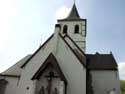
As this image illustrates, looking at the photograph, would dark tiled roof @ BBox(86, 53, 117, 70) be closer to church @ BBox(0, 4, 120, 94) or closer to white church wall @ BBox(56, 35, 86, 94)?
church @ BBox(0, 4, 120, 94)

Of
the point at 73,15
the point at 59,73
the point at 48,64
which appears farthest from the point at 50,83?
the point at 73,15

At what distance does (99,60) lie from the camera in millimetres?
22656

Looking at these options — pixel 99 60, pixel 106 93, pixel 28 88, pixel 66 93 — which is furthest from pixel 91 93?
pixel 28 88

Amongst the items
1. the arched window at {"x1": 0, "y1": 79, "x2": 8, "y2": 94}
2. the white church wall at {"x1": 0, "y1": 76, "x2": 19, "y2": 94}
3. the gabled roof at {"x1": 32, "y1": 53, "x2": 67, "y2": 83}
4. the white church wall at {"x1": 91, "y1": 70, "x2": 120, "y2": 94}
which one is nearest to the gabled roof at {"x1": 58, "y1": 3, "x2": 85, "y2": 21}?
the white church wall at {"x1": 91, "y1": 70, "x2": 120, "y2": 94}

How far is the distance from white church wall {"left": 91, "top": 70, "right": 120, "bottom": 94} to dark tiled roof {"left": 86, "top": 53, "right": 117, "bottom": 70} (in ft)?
2.03

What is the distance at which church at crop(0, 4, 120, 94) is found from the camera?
1773cm

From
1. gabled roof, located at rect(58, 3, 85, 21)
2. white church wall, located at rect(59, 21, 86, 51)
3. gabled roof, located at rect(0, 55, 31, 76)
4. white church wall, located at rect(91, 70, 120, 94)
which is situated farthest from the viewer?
gabled roof, located at rect(58, 3, 85, 21)

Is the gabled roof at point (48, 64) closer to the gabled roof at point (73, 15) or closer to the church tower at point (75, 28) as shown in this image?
the church tower at point (75, 28)

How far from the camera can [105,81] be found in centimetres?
2027

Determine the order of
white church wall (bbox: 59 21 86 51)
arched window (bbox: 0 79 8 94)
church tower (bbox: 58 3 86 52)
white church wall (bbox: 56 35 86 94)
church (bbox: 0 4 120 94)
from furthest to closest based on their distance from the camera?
church tower (bbox: 58 3 86 52), white church wall (bbox: 59 21 86 51), arched window (bbox: 0 79 8 94), white church wall (bbox: 56 35 86 94), church (bbox: 0 4 120 94)

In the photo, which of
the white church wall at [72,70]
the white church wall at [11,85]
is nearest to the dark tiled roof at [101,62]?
the white church wall at [72,70]

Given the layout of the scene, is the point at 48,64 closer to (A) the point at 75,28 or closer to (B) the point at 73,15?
(A) the point at 75,28

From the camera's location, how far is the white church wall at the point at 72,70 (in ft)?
59.5

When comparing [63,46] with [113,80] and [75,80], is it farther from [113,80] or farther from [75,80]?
[113,80]
